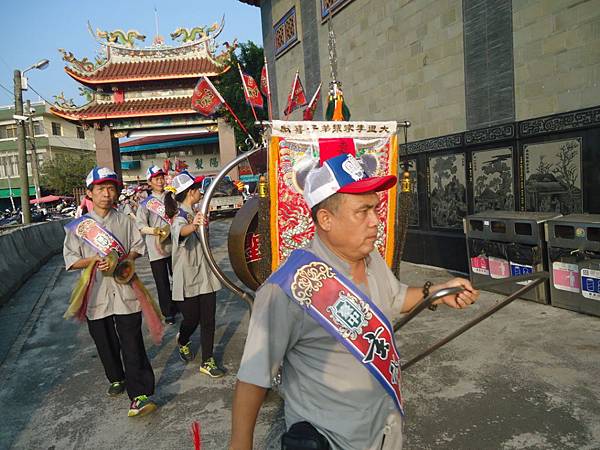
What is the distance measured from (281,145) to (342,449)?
269cm

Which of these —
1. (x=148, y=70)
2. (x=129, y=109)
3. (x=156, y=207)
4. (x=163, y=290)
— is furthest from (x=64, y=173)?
(x=163, y=290)

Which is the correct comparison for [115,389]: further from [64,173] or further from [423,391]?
[64,173]

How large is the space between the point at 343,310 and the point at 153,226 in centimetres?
526

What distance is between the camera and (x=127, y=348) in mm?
3613

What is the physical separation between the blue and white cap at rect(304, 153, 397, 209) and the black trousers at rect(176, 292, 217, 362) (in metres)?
2.91

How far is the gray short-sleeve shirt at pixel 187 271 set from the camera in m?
4.27

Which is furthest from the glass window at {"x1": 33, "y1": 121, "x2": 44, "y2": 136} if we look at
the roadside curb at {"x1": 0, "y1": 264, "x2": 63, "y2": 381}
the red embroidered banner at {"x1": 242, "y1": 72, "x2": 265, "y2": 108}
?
the red embroidered banner at {"x1": 242, "y1": 72, "x2": 265, "y2": 108}

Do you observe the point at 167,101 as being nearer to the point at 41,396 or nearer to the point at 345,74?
the point at 345,74

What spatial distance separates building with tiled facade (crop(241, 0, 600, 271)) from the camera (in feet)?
18.0

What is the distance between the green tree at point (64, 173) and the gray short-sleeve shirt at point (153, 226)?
35795 millimetres

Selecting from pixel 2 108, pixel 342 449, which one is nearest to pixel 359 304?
pixel 342 449

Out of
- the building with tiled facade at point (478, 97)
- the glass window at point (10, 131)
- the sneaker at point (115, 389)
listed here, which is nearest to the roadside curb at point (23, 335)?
the sneaker at point (115, 389)

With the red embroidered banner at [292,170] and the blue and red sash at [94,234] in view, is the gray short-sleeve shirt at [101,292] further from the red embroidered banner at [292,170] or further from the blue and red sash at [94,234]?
the red embroidered banner at [292,170]

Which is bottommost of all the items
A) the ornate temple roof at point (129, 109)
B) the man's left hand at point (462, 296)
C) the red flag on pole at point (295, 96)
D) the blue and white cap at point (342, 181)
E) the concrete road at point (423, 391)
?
the concrete road at point (423, 391)
